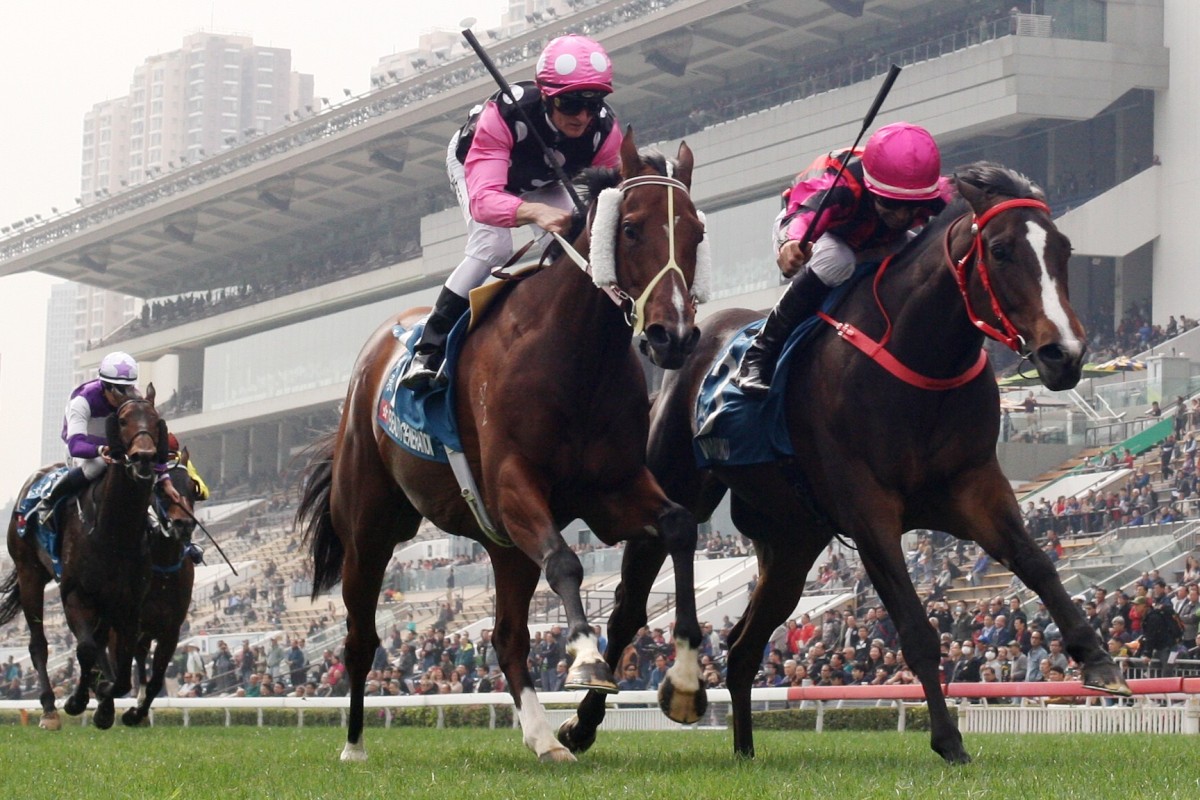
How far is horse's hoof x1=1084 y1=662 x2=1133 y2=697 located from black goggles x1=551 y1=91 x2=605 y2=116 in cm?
297

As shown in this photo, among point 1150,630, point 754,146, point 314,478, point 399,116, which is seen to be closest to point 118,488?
point 314,478

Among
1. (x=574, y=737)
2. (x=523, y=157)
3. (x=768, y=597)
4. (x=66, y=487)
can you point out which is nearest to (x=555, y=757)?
(x=574, y=737)

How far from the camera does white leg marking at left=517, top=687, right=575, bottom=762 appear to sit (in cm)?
622

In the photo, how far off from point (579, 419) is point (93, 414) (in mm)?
6034

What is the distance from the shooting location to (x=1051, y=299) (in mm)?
5680

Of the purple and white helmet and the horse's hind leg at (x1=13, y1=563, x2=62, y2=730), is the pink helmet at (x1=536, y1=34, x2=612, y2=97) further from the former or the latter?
the horse's hind leg at (x1=13, y1=563, x2=62, y2=730)

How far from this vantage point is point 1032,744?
8.48m

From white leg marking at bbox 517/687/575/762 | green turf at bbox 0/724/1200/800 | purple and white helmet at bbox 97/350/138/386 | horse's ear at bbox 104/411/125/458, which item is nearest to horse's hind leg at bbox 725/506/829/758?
green turf at bbox 0/724/1200/800

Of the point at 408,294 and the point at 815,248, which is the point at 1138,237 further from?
the point at 815,248

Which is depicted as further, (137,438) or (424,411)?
(137,438)

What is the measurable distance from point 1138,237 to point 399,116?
2319cm

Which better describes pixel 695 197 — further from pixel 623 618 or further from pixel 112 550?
pixel 623 618

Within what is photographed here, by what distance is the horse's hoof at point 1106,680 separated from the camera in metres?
5.57

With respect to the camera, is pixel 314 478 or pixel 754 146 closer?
pixel 314 478
